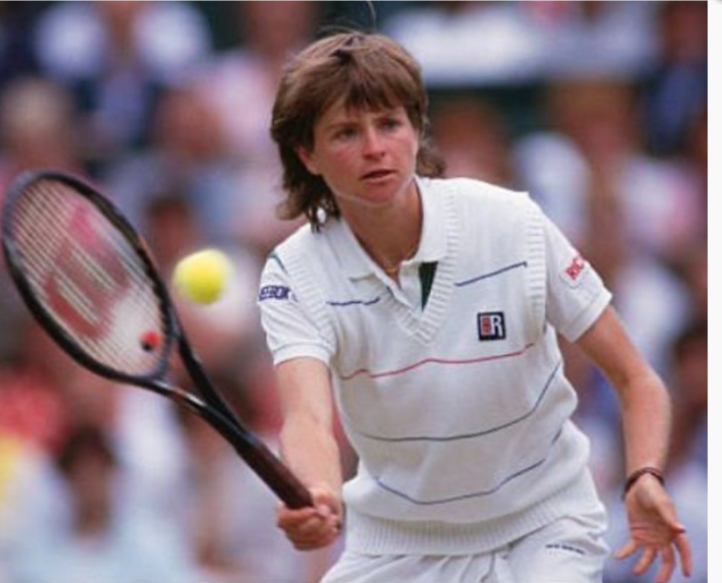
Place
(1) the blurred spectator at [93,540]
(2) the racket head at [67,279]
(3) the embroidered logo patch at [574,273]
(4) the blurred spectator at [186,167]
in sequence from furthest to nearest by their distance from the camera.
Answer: (4) the blurred spectator at [186,167]
(1) the blurred spectator at [93,540]
(3) the embroidered logo patch at [574,273]
(2) the racket head at [67,279]

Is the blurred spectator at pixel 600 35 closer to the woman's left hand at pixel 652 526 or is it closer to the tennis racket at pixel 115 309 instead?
the tennis racket at pixel 115 309

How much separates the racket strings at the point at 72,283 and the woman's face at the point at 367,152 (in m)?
0.53

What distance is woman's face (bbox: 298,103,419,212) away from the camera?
4.57m

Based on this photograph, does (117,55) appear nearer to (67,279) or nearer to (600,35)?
(600,35)

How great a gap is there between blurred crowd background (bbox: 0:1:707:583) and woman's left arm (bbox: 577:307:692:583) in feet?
9.31

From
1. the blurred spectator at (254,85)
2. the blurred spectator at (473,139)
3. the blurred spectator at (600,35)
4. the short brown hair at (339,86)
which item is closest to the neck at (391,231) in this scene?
the short brown hair at (339,86)

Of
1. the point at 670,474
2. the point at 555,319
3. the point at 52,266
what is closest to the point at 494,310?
the point at 555,319

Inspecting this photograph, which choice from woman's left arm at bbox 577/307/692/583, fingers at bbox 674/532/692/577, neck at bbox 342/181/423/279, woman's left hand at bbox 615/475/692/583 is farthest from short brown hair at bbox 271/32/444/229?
fingers at bbox 674/532/692/577

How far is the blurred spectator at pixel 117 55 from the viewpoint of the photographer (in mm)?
9555

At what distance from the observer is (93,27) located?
9727 millimetres

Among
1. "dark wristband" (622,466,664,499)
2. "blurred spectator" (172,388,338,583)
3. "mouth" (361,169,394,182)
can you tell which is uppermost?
"mouth" (361,169,394,182)

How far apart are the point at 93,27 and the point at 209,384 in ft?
18.2

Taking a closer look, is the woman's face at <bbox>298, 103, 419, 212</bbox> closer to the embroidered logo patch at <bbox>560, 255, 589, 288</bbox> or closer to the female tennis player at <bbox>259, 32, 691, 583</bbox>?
the female tennis player at <bbox>259, 32, 691, 583</bbox>

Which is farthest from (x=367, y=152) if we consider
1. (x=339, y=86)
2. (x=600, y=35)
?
(x=600, y=35)
